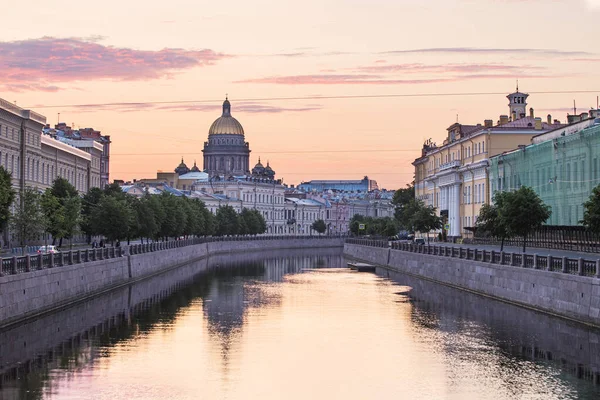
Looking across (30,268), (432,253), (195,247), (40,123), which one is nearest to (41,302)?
(30,268)

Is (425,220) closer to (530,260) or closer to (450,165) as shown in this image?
(450,165)

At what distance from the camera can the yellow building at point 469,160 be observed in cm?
8906

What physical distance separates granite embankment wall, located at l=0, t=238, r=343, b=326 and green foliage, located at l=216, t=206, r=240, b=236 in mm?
64201

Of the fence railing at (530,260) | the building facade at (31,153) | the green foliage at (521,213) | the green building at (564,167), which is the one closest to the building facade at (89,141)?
the building facade at (31,153)

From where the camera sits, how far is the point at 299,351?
32781mm

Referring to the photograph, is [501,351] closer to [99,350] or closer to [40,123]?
[99,350]

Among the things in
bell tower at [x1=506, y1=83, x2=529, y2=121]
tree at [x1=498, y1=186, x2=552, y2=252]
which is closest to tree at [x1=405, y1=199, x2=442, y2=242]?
bell tower at [x1=506, y1=83, x2=529, y2=121]

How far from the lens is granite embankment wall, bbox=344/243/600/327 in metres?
34.3

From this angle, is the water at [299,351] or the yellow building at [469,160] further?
the yellow building at [469,160]

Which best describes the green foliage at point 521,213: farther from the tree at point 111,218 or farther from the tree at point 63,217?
the tree at point 111,218

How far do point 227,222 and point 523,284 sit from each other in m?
110

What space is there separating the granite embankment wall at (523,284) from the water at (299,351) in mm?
533

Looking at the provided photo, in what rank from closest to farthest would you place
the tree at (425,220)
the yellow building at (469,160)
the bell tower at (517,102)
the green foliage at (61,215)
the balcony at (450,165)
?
the green foliage at (61,215) < the yellow building at (469,160) < the tree at (425,220) < the balcony at (450,165) < the bell tower at (517,102)

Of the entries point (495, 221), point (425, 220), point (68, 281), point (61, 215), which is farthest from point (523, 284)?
point (425, 220)
